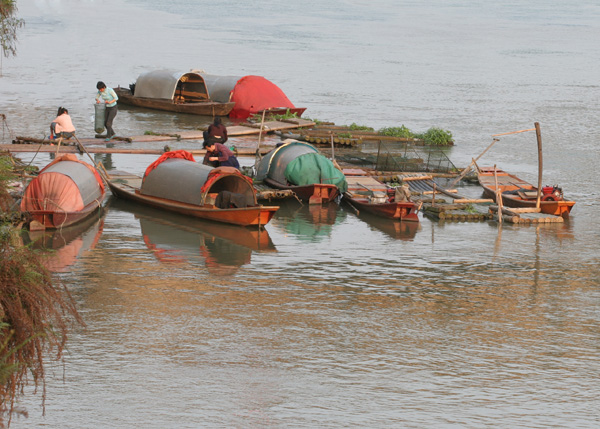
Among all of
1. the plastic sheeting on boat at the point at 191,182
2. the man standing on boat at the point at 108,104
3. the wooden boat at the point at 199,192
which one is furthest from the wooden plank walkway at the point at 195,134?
the plastic sheeting on boat at the point at 191,182

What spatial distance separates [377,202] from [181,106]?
61.3 ft

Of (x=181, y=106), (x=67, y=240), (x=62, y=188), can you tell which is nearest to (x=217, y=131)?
(x=62, y=188)

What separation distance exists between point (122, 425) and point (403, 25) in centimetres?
9587

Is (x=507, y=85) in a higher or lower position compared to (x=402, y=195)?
higher

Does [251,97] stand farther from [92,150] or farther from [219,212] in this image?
[219,212]

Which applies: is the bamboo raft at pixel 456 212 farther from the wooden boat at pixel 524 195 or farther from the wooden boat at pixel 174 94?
the wooden boat at pixel 174 94

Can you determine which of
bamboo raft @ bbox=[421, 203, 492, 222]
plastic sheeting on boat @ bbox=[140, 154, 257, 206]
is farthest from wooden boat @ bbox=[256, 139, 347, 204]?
bamboo raft @ bbox=[421, 203, 492, 222]

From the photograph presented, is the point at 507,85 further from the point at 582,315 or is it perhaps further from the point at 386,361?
the point at 386,361

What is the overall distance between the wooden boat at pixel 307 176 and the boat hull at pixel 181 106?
49.2 ft

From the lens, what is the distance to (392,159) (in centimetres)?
3050

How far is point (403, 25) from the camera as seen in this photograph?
10431 centimetres

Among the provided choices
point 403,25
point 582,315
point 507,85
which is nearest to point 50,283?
point 582,315

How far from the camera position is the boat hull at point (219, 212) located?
74.8ft

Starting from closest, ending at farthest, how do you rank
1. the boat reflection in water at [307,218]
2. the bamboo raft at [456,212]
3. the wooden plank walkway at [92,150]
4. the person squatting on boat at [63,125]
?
1. the boat reflection in water at [307,218]
2. the bamboo raft at [456,212]
3. the person squatting on boat at [63,125]
4. the wooden plank walkway at [92,150]
